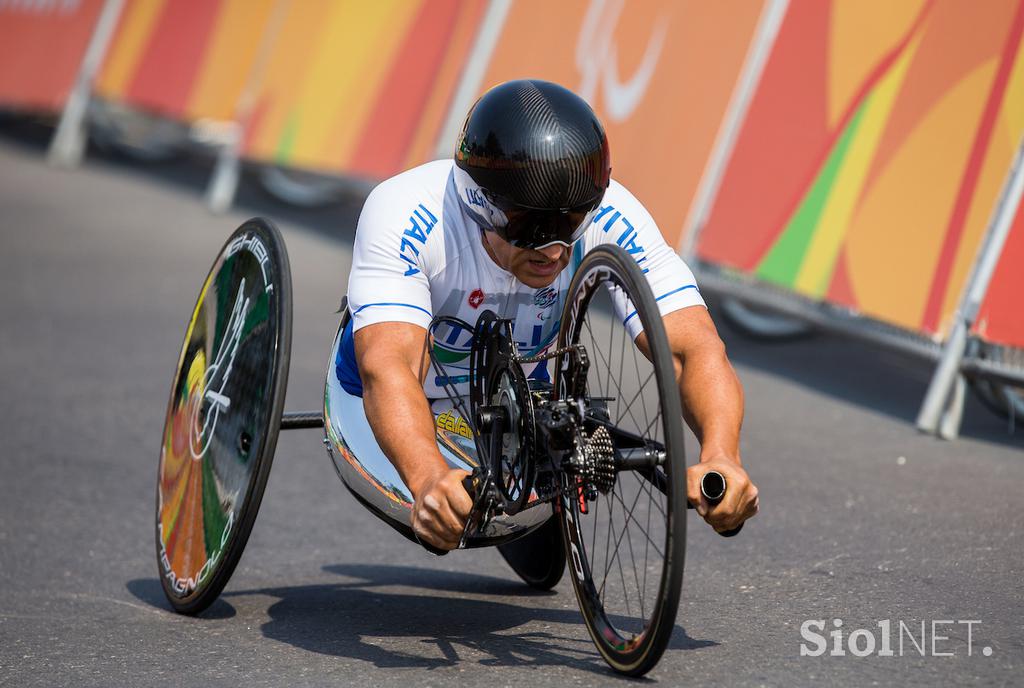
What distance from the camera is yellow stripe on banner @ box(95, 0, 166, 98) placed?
1509cm

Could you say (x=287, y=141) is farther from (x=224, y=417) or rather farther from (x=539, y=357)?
(x=539, y=357)

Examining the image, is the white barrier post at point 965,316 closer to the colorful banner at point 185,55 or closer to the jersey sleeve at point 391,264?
the jersey sleeve at point 391,264

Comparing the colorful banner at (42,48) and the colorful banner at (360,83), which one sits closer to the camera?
the colorful banner at (360,83)

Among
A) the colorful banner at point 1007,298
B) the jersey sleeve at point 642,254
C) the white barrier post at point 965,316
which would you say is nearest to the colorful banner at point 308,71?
the white barrier post at point 965,316

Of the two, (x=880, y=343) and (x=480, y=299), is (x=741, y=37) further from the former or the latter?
(x=480, y=299)

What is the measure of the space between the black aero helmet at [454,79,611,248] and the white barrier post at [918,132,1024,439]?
124 inches

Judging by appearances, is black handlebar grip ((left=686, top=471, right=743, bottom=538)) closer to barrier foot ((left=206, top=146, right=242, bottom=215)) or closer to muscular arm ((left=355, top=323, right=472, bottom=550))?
muscular arm ((left=355, top=323, right=472, bottom=550))

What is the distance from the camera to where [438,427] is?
4184 mm

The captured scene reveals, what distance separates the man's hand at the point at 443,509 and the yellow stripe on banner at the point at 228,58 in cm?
1060

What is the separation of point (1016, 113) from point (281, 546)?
374 centimetres

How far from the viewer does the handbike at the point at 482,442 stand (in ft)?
11.2

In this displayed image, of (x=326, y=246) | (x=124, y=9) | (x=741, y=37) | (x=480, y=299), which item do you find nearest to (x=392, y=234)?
(x=480, y=299)

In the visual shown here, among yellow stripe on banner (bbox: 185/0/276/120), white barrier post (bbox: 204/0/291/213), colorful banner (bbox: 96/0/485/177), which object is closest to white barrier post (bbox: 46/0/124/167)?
colorful banner (bbox: 96/0/485/177)

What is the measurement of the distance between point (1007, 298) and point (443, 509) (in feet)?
12.3
